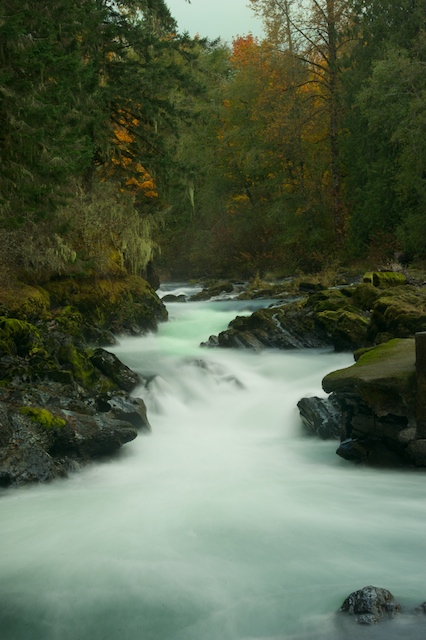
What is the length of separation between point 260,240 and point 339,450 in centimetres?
3025

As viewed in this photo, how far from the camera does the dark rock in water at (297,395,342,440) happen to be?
29.9ft

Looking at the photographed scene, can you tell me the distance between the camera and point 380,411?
7508mm

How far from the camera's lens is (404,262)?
87.7 feet

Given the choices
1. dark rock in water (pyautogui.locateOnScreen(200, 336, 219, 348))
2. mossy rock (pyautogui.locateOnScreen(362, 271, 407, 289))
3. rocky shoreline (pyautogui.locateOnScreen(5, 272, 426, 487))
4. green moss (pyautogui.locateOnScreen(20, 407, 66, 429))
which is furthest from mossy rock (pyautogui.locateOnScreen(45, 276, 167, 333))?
green moss (pyautogui.locateOnScreen(20, 407, 66, 429))

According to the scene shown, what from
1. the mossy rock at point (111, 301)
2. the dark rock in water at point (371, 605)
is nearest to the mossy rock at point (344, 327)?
the mossy rock at point (111, 301)

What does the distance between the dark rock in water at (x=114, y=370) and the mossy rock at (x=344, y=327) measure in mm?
4907

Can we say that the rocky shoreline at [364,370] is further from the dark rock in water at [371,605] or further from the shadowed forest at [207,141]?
the shadowed forest at [207,141]

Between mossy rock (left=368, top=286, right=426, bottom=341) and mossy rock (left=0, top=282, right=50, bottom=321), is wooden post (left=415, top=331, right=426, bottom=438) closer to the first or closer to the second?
mossy rock (left=368, top=286, right=426, bottom=341)

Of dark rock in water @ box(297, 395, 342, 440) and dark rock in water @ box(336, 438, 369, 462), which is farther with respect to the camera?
dark rock in water @ box(297, 395, 342, 440)

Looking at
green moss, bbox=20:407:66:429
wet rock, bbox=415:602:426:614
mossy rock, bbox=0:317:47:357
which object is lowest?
wet rock, bbox=415:602:426:614

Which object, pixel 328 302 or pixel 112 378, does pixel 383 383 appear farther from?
pixel 328 302

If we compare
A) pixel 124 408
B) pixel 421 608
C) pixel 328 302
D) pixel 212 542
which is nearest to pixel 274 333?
pixel 328 302

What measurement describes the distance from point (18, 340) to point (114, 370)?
174 centimetres

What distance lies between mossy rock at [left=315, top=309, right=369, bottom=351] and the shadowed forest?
5335 mm
